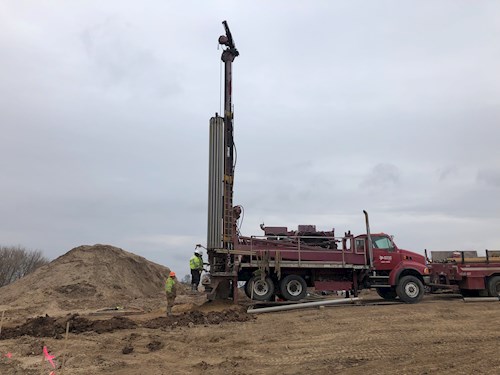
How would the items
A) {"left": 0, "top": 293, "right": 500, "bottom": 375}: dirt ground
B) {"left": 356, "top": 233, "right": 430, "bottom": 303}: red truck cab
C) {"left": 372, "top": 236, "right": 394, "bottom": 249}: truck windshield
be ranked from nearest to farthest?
1. {"left": 0, "top": 293, "right": 500, "bottom": 375}: dirt ground
2. {"left": 356, "top": 233, "right": 430, "bottom": 303}: red truck cab
3. {"left": 372, "top": 236, "right": 394, "bottom": 249}: truck windshield

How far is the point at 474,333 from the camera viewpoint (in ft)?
31.3

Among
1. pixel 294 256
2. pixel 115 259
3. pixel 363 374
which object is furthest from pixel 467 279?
pixel 115 259

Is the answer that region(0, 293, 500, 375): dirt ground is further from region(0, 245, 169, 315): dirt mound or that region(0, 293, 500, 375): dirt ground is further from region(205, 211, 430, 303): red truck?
region(0, 245, 169, 315): dirt mound

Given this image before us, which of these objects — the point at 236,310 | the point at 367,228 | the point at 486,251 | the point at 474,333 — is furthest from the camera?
the point at 486,251

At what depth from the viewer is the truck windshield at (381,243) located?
55.4ft

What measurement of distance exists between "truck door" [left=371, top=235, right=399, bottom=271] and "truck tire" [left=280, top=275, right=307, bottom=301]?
10.6 ft

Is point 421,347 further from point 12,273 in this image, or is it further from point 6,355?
point 12,273

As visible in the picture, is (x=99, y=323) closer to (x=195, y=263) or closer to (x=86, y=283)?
(x=195, y=263)

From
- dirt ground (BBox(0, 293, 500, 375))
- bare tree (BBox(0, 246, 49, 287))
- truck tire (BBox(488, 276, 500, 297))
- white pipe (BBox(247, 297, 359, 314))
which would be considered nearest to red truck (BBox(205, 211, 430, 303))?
white pipe (BBox(247, 297, 359, 314))

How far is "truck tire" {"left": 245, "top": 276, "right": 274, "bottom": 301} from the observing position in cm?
1533

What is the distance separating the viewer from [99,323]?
1155 cm

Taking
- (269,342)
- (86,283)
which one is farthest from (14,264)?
(269,342)

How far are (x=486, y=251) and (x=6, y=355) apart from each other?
57.4 feet

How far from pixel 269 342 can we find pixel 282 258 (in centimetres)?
615
